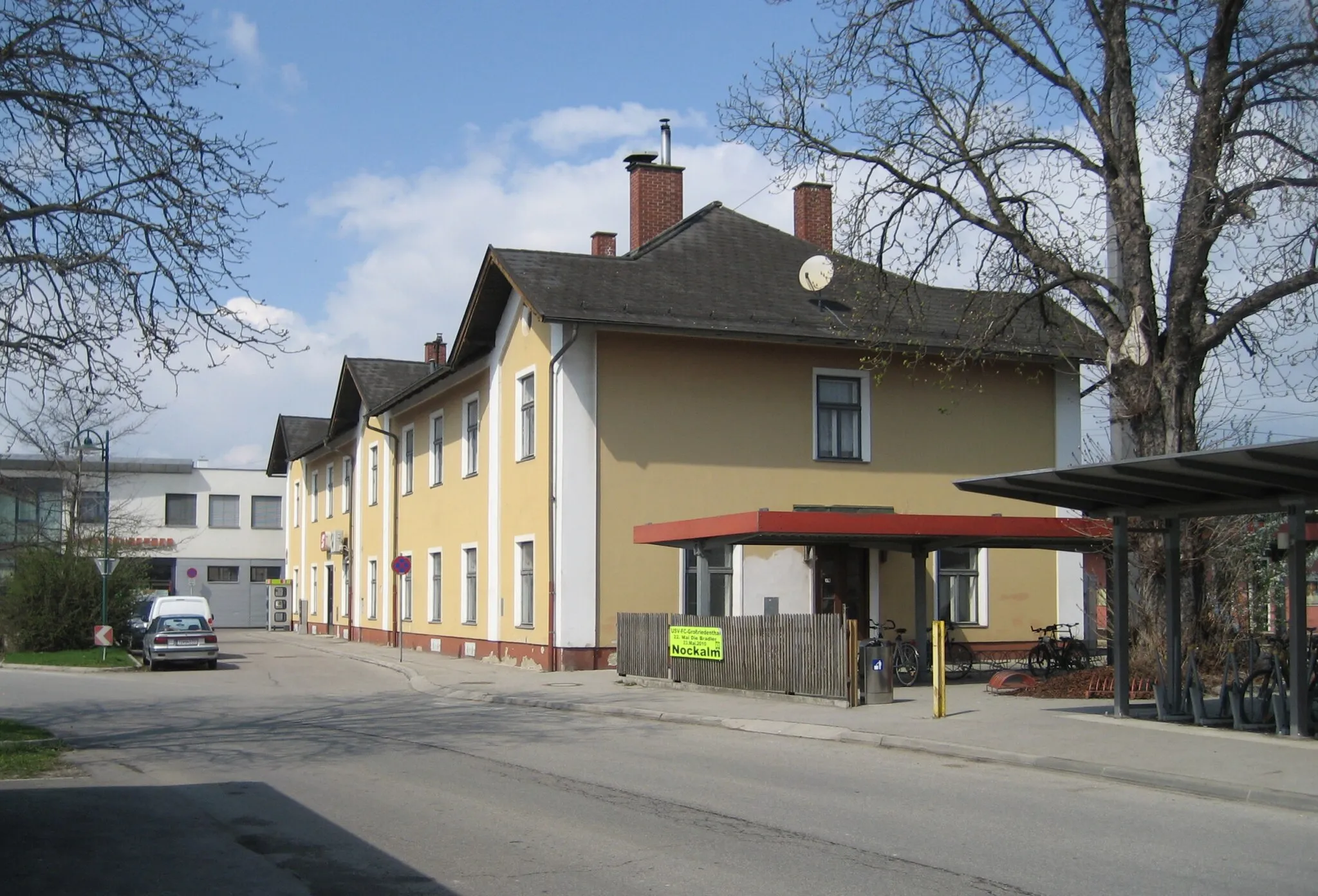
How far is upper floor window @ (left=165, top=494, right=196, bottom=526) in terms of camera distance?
224 feet

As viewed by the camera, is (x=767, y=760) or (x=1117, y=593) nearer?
(x=767, y=760)

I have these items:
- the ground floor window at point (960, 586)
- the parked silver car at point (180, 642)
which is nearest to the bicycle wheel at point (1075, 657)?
the ground floor window at point (960, 586)

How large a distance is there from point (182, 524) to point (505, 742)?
57.3m

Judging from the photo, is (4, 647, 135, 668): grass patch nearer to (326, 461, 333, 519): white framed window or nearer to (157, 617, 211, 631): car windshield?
(157, 617, 211, 631): car windshield

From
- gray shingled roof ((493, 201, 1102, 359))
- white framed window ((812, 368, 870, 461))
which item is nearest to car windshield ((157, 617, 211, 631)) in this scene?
gray shingled roof ((493, 201, 1102, 359))

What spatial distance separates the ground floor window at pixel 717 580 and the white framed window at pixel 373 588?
18.1m

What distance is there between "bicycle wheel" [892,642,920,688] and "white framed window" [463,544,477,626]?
1297 cm

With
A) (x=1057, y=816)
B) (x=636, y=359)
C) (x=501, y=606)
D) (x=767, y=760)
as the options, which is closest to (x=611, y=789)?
(x=767, y=760)

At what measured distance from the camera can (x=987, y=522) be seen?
2252 centimetres

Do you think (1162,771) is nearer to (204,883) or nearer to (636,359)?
(204,883)

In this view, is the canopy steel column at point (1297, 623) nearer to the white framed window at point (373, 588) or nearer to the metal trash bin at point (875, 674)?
the metal trash bin at point (875, 674)

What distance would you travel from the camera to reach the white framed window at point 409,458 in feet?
128

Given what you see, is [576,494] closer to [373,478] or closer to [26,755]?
[26,755]

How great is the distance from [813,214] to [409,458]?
14127mm
